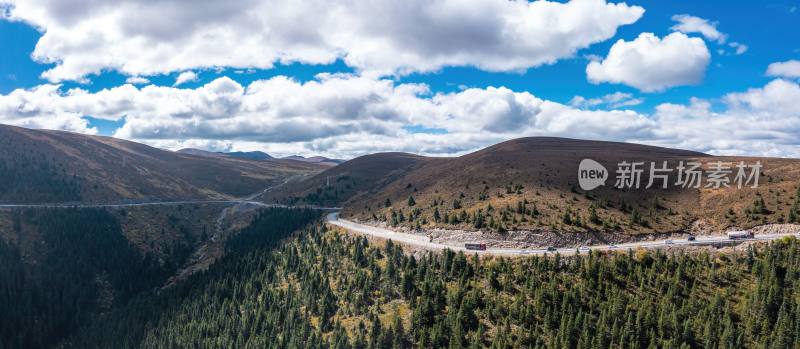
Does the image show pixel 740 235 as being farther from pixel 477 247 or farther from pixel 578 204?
pixel 477 247

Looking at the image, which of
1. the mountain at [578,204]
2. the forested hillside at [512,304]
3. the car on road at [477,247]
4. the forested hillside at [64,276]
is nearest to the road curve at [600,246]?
the car on road at [477,247]

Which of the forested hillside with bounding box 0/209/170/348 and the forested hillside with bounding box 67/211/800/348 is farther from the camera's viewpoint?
the forested hillside with bounding box 0/209/170/348

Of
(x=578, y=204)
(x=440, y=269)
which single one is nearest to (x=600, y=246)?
(x=578, y=204)

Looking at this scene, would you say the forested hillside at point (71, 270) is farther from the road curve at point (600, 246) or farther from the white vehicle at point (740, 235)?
the white vehicle at point (740, 235)

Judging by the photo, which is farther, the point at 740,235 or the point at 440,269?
the point at 440,269

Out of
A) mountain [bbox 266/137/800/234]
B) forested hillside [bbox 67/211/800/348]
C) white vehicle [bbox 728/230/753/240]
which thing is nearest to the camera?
forested hillside [bbox 67/211/800/348]

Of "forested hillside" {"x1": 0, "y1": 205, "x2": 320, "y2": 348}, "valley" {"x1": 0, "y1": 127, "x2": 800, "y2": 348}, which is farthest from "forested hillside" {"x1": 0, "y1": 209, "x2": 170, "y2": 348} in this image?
"valley" {"x1": 0, "y1": 127, "x2": 800, "y2": 348}

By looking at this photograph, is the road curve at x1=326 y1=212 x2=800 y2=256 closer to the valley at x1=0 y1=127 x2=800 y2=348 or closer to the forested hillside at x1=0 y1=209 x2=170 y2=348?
the valley at x1=0 y1=127 x2=800 y2=348

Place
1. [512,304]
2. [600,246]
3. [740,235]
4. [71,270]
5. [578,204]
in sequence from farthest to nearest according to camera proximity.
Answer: [71,270] < [578,204] < [600,246] < [740,235] < [512,304]

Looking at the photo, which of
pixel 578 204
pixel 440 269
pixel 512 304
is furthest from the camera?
pixel 578 204

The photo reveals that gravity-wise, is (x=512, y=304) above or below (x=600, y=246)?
below

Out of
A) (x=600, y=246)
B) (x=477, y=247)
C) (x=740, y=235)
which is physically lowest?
(x=477, y=247)
